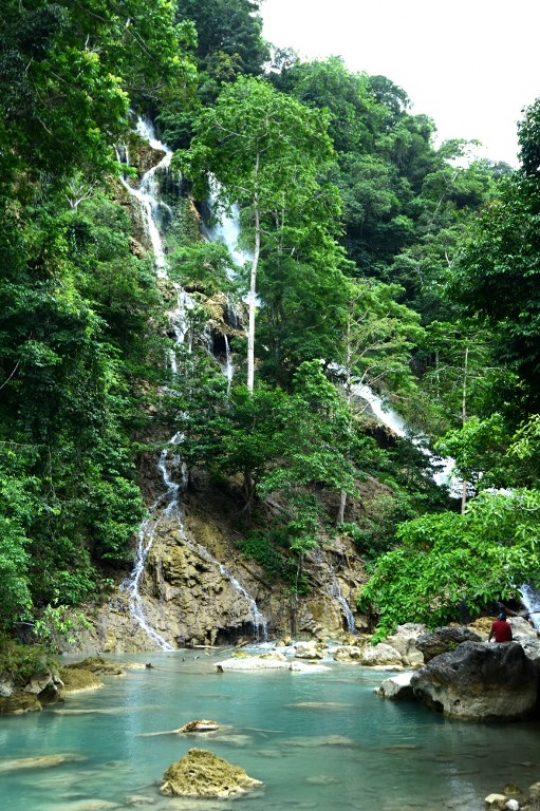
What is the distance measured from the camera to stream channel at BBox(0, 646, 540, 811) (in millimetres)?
6285

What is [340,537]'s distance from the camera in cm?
2472

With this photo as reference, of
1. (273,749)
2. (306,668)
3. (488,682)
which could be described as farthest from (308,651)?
(273,749)

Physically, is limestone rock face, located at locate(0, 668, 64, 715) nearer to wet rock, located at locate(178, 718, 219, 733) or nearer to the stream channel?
the stream channel

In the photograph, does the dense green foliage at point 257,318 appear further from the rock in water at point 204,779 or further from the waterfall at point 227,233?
the rock in water at point 204,779

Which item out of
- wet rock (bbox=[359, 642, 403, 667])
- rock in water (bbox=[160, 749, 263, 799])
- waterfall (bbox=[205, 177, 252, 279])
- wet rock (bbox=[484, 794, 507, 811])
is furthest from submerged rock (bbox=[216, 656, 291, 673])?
waterfall (bbox=[205, 177, 252, 279])

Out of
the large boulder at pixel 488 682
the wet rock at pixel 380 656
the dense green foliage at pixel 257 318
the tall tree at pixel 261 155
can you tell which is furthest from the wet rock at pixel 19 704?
the tall tree at pixel 261 155

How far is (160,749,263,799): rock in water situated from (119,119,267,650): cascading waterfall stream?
10.6m

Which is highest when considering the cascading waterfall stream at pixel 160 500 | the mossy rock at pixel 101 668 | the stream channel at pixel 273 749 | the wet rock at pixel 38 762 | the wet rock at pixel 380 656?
the cascading waterfall stream at pixel 160 500

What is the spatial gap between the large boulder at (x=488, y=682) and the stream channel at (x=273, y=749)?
27cm

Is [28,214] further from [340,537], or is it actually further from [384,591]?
[340,537]

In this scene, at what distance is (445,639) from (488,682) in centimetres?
298

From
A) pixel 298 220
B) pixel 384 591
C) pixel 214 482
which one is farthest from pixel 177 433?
pixel 384 591

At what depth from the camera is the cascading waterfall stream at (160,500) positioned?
19.2 metres

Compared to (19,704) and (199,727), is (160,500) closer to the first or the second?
(19,704)
